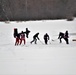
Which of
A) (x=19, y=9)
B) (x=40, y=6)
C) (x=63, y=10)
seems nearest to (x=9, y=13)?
(x=19, y=9)

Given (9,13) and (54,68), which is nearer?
(54,68)

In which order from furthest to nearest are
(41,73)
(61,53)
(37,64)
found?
1. (61,53)
2. (37,64)
3. (41,73)

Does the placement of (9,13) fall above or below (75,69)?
above

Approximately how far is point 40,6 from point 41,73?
4030 centimetres

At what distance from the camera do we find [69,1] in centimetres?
5012

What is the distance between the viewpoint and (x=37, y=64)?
1152 centimetres

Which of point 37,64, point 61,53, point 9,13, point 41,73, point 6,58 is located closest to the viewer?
point 41,73

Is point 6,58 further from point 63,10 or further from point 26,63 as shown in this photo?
point 63,10

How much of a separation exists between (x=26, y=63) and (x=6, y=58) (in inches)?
61.1

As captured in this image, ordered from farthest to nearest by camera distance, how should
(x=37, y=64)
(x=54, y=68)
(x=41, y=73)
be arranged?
(x=37, y=64) → (x=54, y=68) → (x=41, y=73)

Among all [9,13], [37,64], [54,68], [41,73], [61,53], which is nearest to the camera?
[41,73]

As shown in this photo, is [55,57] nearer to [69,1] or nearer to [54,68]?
[54,68]

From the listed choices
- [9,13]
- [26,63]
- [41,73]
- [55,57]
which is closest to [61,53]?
[55,57]

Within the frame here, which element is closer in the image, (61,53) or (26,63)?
(26,63)
